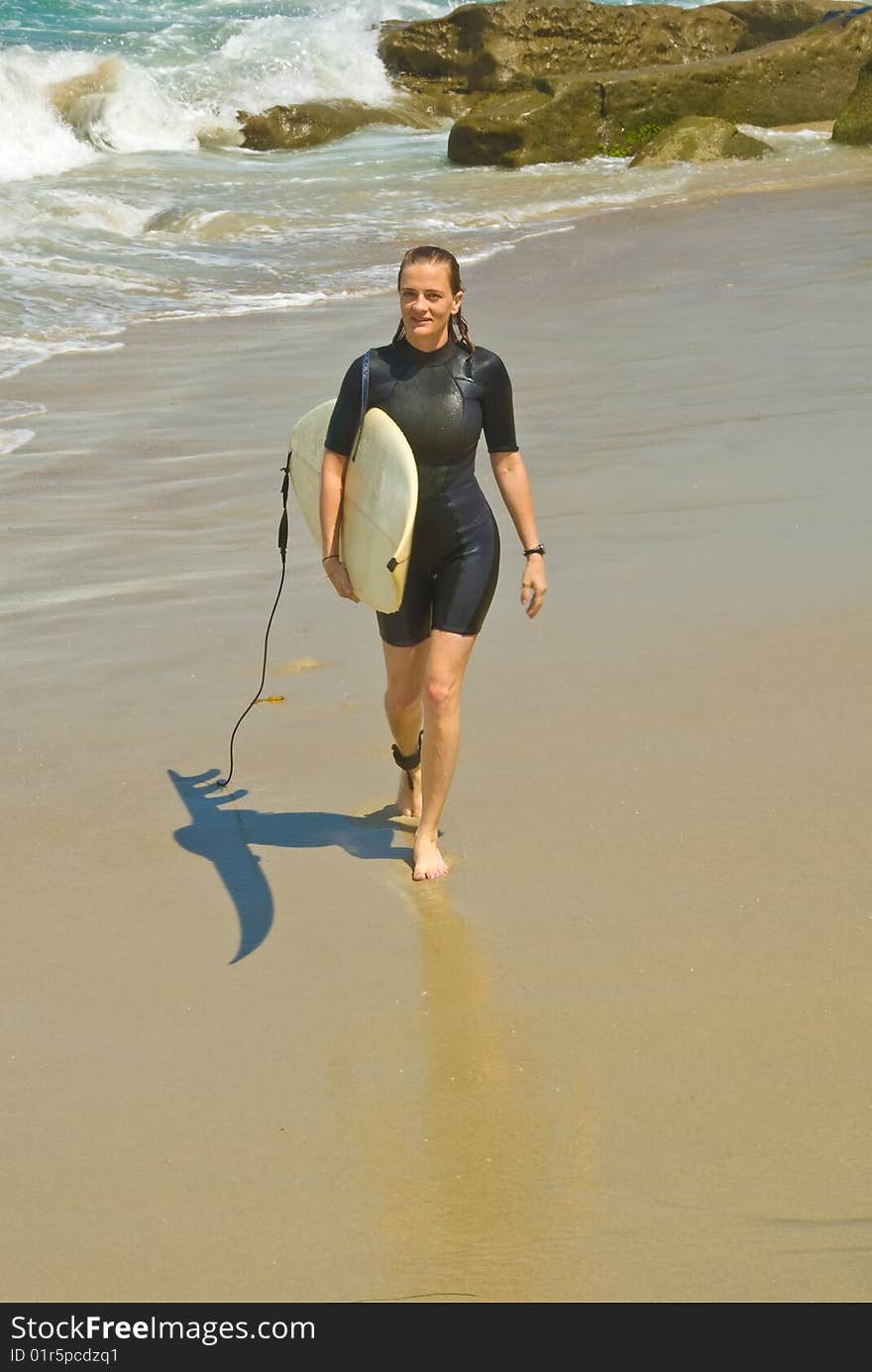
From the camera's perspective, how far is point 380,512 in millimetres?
3793

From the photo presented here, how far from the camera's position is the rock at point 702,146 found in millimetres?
18359

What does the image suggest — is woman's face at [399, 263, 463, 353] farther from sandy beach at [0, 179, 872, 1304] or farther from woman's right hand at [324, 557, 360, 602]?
sandy beach at [0, 179, 872, 1304]

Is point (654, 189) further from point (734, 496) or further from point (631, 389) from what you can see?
point (734, 496)

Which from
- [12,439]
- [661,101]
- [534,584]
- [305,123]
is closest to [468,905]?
[534,584]

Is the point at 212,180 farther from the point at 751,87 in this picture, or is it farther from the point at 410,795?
the point at 410,795

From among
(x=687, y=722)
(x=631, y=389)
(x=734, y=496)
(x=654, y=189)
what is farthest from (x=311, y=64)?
(x=687, y=722)

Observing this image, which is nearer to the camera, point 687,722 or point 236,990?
point 236,990

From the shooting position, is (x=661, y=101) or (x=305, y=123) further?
(x=305, y=123)

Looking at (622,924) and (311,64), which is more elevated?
(311,64)

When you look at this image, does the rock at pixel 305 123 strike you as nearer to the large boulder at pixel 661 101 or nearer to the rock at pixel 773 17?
the large boulder at pixel 661 101

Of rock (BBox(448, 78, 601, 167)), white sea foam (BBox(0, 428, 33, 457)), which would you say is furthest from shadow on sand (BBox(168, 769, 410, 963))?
rock (BBox(448, 78, 601, 167))

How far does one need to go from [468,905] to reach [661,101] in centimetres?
1925
